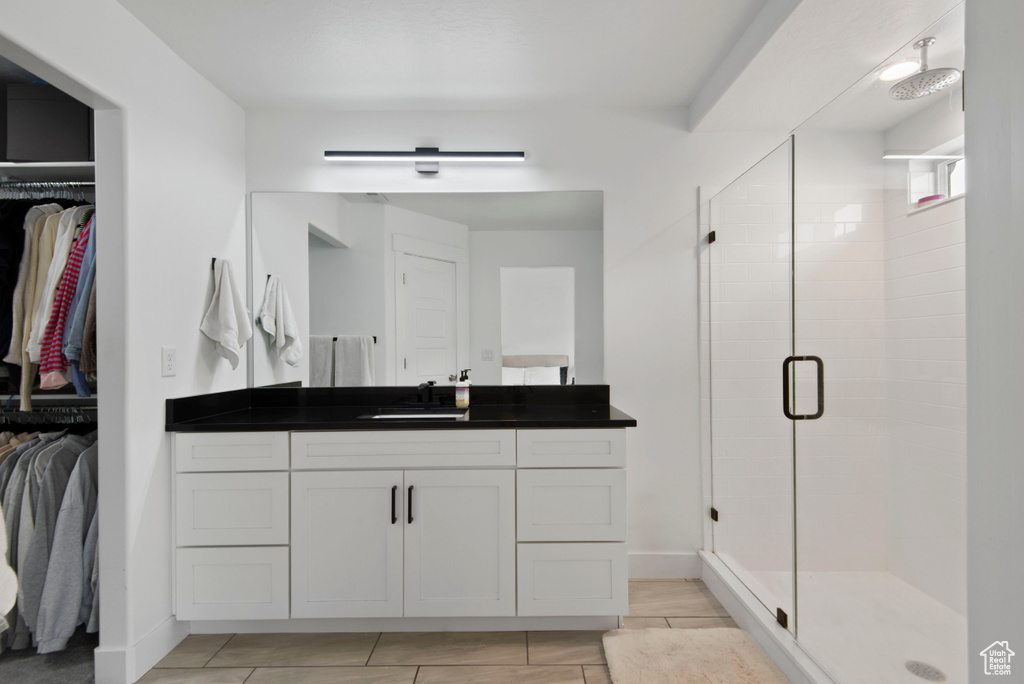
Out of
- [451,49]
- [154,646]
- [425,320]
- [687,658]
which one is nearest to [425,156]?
[451,49]

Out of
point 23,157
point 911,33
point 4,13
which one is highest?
point 911,33

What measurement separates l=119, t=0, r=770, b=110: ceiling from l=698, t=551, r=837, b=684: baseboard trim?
87.6 inches

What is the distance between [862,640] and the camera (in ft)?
5.02

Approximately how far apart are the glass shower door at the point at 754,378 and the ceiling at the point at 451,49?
60 centimetres

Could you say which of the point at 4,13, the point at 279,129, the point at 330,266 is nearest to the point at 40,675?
the point at 330,266

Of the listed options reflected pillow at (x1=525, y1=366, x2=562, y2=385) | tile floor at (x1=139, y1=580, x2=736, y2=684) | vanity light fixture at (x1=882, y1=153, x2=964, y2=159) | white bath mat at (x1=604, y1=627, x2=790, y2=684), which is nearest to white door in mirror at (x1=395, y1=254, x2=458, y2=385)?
reflected pillow at (x1=525, y1=366, x2=562, y2=385)

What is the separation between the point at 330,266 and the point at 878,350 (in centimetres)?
Result: 230

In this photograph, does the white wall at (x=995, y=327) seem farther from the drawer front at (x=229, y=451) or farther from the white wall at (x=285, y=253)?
the white wall at (x=285, y=253)

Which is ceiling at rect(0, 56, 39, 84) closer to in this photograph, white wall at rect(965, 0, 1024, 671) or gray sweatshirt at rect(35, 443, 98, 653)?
gray sweatshirt at rect(35, 443, 98, 653)

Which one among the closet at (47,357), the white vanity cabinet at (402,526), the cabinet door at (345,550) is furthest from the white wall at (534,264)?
the closet at (47,357)

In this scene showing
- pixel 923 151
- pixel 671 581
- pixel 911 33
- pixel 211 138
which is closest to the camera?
pixel 923 151

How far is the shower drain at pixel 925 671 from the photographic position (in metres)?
1.26

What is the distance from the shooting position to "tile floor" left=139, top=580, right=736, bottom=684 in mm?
1898

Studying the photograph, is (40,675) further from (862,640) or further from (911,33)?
(911,33)
